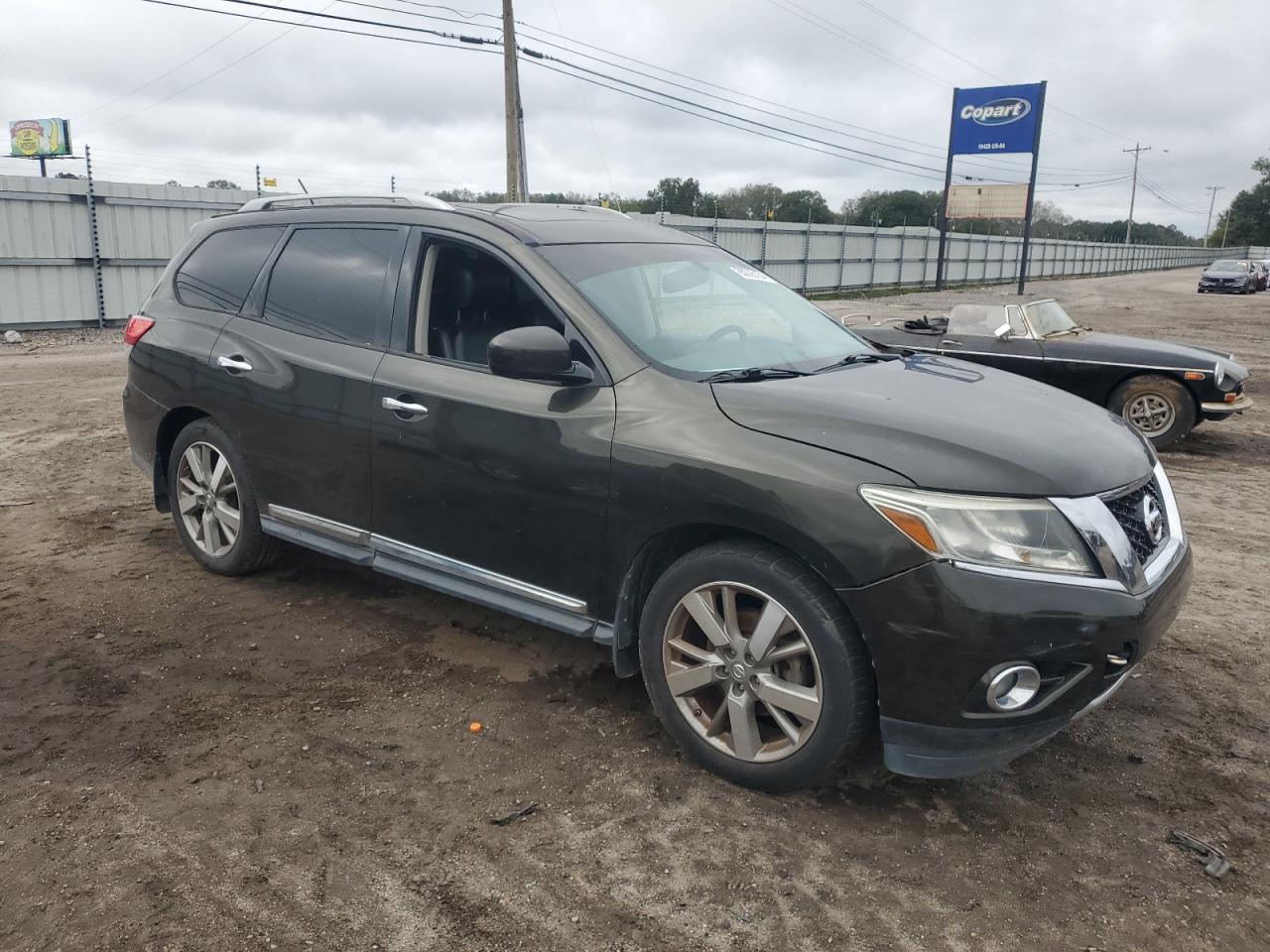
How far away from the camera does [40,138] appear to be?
4503cm

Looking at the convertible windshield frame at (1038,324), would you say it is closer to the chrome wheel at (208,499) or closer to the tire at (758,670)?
the tire at (758,670)

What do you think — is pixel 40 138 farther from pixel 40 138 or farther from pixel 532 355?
pixel 532 355

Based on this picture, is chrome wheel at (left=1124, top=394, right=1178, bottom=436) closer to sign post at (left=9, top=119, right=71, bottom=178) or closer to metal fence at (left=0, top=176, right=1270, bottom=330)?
metal fence at (left=0, top=176, right=1270, bottom=330)

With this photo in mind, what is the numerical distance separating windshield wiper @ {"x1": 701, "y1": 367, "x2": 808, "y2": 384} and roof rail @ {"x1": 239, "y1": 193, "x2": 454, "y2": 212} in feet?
4.66

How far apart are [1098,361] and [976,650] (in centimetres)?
697

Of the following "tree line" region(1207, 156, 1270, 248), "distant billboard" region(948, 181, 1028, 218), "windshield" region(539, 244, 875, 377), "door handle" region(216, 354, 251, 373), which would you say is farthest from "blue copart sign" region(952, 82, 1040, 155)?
"tree line" region(1207, 156, 1270, 248)

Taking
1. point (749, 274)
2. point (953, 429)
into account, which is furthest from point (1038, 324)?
point (953, 429)

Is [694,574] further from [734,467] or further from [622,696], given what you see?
[622,696]

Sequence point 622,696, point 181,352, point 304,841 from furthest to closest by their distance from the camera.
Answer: point 181,352, point 622,696, point 304,841

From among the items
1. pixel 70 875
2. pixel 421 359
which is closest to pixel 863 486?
pixel 421 359

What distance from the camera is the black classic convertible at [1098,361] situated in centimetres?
837

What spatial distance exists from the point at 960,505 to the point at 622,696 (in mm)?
1650

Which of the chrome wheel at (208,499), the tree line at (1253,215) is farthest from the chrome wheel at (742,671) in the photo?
the tree line at (1253,215)

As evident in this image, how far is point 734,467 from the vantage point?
9.68ft
